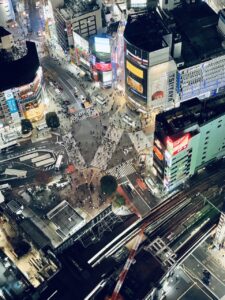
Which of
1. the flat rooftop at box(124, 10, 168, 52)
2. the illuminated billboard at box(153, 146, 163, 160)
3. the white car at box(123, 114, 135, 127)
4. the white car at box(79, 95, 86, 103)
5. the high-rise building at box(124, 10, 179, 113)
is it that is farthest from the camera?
the white car at box(79, 95, 86, 103)

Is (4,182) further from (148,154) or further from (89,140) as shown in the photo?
(148,154)

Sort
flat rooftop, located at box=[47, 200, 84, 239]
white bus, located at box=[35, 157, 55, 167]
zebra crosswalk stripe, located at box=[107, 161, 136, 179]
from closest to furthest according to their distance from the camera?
1. flat rooftop, located at box=[47, 200, 84, 239]
2. zebra crosswalk stripe, located at box=[107, 161, 136, 179]
3. white bus, located at box=[35, 157, 55, 167]

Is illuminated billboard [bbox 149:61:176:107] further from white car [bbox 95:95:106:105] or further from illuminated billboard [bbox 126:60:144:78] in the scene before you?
A: white car [bbox 95:95:106:105]

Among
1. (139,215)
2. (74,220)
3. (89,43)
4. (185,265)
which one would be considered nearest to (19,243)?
(74,220)

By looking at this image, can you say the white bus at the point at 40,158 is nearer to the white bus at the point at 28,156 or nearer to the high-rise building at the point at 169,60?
the white bus at the point at 28,156

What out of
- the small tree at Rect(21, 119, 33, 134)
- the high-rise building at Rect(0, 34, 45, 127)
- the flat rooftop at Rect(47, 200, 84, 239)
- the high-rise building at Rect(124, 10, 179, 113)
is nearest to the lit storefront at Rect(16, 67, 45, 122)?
the high-rise building at Rect(0, 34, 45, 127)

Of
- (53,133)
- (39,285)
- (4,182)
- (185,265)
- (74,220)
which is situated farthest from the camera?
(53,133)

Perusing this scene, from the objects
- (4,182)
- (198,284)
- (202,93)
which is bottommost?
(198,284)

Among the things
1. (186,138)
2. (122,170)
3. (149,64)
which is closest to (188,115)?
(186,138)
